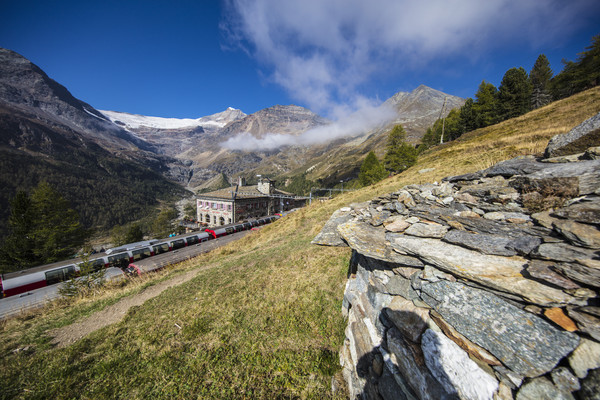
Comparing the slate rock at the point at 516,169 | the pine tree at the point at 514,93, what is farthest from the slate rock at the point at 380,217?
the pine tree at the point at 514,93

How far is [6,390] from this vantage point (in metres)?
5.25

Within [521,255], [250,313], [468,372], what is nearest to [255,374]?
[250,313]

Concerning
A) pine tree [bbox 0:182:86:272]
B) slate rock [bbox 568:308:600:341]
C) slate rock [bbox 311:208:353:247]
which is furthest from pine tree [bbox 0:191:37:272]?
slate rock [bbox 568:308:600:341]

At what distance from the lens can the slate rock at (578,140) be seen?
4.24 metres

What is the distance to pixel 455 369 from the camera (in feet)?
8.86

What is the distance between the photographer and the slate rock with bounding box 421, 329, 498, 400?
2.43m

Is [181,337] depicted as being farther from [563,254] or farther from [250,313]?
[563,254]

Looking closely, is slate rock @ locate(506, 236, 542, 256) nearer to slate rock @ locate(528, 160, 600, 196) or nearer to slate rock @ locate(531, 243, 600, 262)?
slate rock @ locate(531, 243, 600, 262)

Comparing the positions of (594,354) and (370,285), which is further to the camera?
(370,285)

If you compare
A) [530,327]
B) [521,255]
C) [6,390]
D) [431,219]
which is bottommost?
[6,390]

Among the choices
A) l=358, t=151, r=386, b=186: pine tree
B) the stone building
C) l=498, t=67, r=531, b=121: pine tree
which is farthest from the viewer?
Answer: l=358, t=151, r=386, b=186: pine tree

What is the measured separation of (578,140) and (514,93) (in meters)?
52.7

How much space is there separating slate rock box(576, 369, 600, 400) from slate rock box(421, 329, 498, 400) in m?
0.69

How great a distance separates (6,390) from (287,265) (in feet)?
29.3
